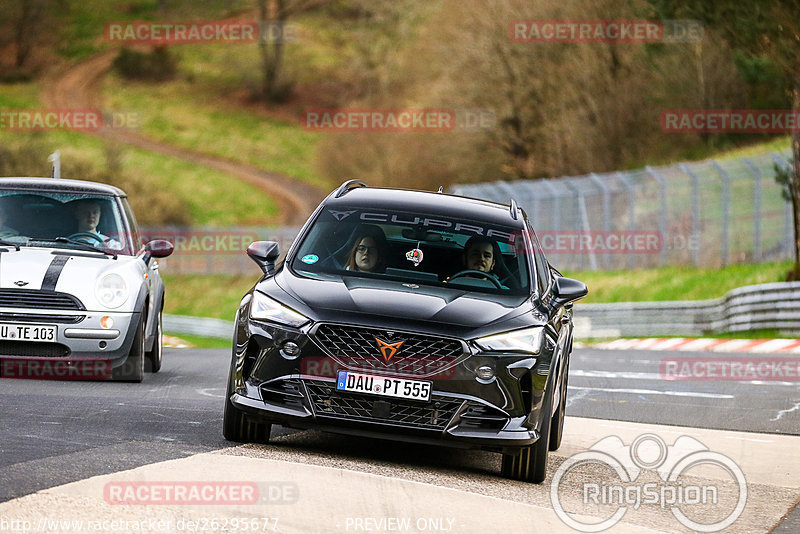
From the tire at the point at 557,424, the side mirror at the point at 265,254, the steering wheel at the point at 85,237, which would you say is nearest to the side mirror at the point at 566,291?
the tire at the point at 557,424

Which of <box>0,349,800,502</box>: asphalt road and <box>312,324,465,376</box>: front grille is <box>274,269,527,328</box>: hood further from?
<box>0,349,800,502</box>: asphalt road

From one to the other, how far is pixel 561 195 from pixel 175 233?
3221cm

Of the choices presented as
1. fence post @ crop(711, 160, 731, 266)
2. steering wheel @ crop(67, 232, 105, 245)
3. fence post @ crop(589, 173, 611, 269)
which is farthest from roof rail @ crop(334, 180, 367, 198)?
fence post @ crop(589, 173, 611, 269)

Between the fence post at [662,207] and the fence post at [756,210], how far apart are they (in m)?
2.52

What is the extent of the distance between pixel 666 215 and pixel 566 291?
24236 millimetres

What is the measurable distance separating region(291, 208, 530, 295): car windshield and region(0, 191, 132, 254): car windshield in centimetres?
371

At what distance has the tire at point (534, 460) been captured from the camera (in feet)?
26.6

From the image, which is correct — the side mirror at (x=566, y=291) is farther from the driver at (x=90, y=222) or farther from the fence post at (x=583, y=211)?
the fence post at (x=583, y=211)

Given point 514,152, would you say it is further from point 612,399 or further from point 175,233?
point 612,399

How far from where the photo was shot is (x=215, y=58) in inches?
4525

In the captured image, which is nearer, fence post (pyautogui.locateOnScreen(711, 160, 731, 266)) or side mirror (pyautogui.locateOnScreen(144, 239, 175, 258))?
side mirror (pyautogui.locateOnScreen(144, 239, 175, 258))

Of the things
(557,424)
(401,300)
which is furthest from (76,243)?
(401,300)

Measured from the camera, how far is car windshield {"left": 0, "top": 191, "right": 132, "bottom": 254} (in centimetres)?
1234

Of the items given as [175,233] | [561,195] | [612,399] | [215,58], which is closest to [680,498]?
[612,399]
